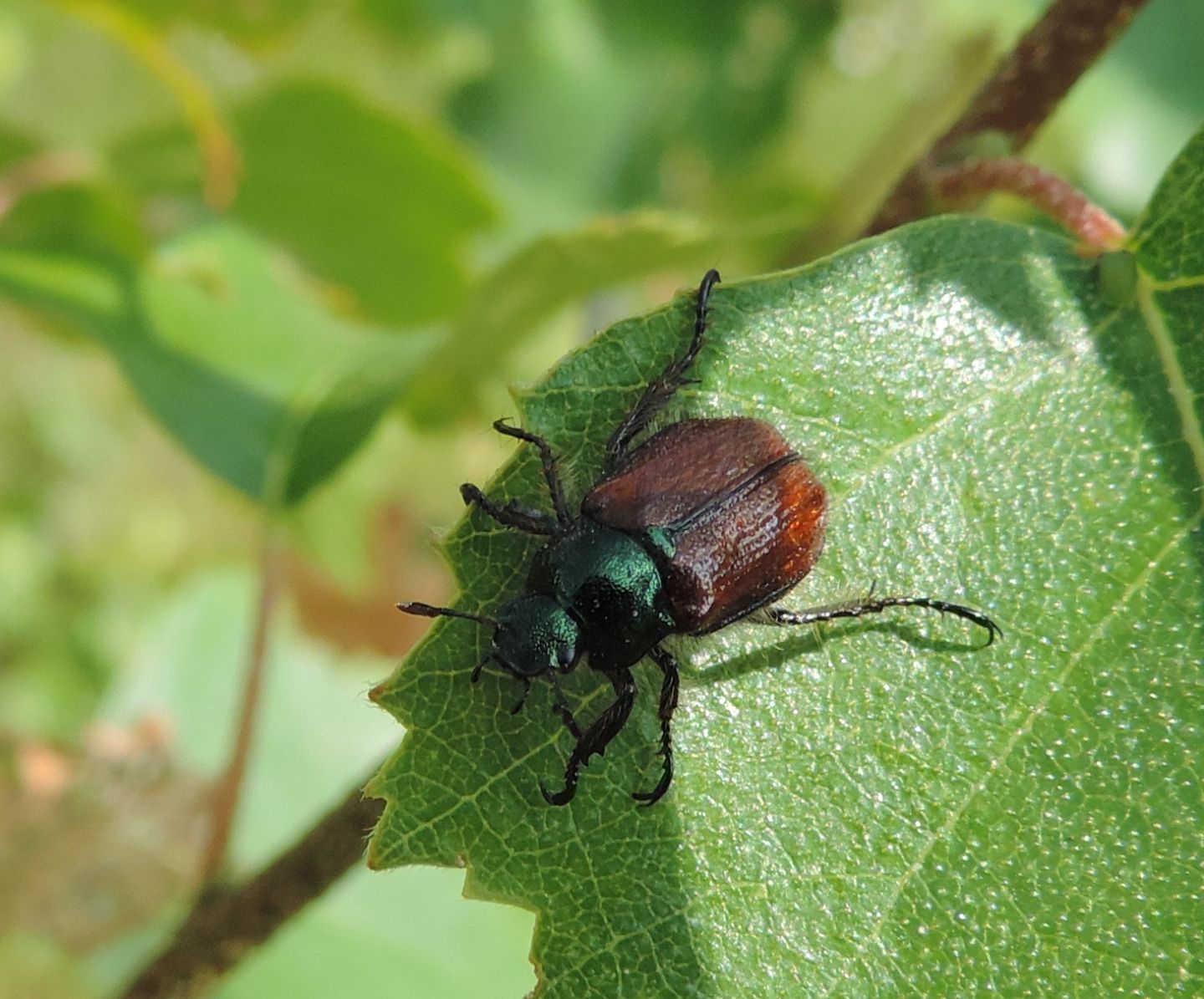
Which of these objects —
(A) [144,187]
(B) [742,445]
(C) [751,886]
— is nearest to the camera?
(C) [751,886]

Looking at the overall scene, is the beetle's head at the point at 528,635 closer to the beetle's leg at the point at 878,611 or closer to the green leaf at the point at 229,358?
the beetle's leg at the point at 878,611

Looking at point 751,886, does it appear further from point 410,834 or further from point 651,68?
point 651,68

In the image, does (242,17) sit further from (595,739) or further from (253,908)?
(595,739)

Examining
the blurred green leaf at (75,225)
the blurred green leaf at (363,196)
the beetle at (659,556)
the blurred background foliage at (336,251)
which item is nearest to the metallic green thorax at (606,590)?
the beetle at (659,556)

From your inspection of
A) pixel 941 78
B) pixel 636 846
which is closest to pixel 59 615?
pixel 941 78

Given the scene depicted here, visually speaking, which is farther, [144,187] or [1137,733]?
[144,187]

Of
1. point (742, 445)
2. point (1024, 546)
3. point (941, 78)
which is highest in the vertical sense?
point (941, 78)

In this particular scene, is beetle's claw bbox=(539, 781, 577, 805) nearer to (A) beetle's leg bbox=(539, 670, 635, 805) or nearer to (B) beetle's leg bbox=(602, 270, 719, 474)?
(A) beetle's leg bbox=(539, 670, 635, 805)
